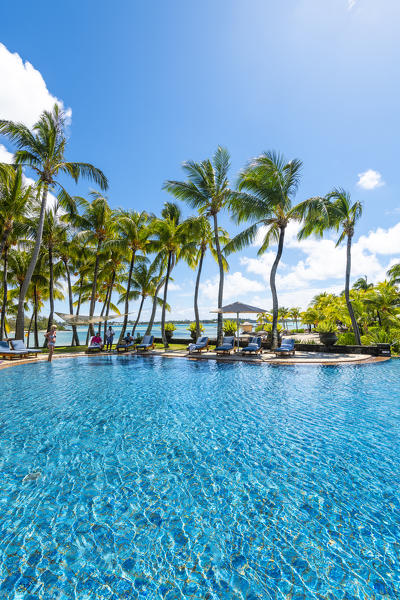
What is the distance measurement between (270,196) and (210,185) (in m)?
4.16

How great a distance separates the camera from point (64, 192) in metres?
15.5

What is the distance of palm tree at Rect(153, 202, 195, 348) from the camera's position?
18625 millimetres

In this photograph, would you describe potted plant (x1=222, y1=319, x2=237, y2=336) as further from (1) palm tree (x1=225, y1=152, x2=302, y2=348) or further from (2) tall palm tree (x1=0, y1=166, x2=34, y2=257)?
(2) tall palm tree (x1=0, y1=166, x2=34, y2=257)

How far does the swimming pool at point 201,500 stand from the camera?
7.17 ft

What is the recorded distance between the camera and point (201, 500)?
10.4 ft

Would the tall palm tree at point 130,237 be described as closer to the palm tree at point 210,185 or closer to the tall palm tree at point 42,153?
the palm tree at point 210,185

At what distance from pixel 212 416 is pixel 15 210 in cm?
1658

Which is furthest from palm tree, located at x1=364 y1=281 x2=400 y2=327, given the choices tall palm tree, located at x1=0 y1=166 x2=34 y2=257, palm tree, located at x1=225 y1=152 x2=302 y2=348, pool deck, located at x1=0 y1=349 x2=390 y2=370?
tall palm tree, located at x1=0 y1=166 x2=34 y2=257

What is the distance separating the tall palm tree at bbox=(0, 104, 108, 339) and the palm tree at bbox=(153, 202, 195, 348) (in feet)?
19.9

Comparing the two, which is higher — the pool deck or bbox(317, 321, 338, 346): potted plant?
bbox(317, 321, 338, 346): potted plant

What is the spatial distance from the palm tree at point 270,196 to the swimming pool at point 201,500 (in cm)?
1049

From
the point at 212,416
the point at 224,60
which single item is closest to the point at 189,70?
the point at 224,60

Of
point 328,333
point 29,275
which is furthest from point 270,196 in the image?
point 29,275

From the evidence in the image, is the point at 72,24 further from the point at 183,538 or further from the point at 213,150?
the point at 183,538
